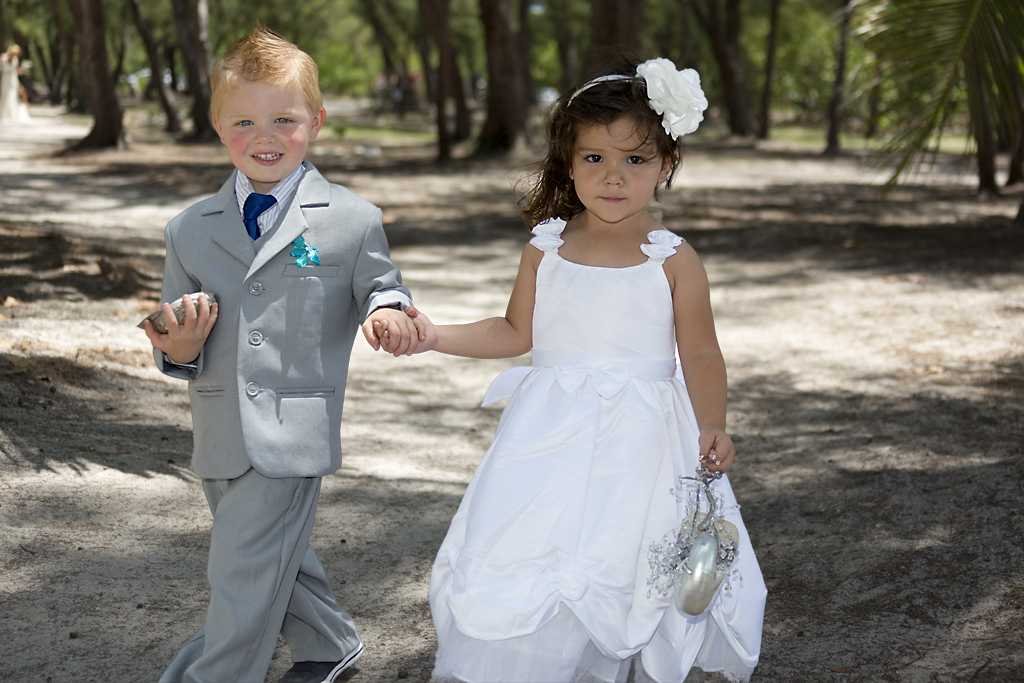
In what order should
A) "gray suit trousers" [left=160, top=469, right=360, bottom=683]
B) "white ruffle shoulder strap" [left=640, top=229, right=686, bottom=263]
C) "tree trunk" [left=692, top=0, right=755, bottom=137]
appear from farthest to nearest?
"tree trunk" [left=692, top=0, right=755, bottom=137] → "white ruffle shoulder strap" [left=640, top=229, right=686, bottom=263] → "gray suit trousers" [left=160, top=469, right=360, bottom=683]

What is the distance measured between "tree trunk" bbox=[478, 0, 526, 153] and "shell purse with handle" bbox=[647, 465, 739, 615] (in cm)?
1662

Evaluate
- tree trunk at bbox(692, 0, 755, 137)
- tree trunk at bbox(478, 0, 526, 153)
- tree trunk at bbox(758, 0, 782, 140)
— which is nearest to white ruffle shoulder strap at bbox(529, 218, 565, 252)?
tree trunk at bbox(478, 0, 526, 153)

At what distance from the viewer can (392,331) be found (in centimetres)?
231

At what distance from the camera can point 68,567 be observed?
11.1 feet

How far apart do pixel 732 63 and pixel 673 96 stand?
87.4 ft

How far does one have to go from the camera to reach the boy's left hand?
2.31 metres

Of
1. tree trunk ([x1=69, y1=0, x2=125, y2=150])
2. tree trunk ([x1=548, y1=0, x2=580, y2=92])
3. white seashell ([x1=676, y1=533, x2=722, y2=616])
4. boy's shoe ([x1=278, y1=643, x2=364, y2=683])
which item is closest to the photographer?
white seashell ([x1=676, y1=533, x2=722, y2=616])

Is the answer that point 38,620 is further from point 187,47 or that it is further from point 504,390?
point 187,47

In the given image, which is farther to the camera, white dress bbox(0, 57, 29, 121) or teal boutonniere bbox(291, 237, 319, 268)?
white dress bbox(0, 57, 29, 121)

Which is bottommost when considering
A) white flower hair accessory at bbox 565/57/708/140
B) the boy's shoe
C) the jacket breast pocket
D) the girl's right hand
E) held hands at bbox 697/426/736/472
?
the boy's shoe

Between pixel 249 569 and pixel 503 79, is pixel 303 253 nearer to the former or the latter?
pixel 249 569

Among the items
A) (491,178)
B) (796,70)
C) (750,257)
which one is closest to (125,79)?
(796,70)

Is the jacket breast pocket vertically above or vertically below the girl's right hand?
above

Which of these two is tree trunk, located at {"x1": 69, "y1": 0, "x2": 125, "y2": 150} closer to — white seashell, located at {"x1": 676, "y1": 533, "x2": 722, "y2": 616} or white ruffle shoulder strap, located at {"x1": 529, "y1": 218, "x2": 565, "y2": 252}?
white ruffle shoulder strap, located at {"x1": 529, "y1": 218, "x2": 565, "y2": 252}
